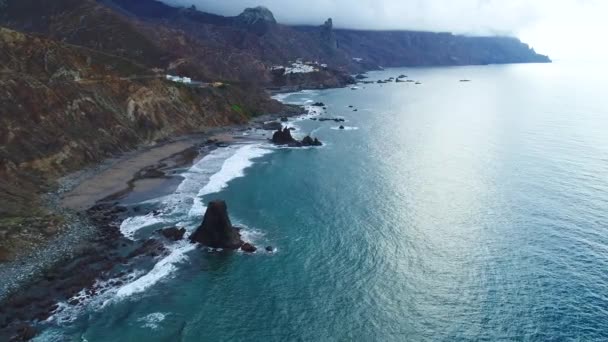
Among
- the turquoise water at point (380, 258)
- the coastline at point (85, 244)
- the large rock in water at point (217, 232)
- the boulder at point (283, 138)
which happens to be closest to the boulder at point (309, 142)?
the boulder at point (283, 138)

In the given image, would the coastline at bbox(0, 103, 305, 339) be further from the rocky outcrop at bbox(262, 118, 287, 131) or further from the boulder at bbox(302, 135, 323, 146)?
the rocky outcrop at bbox(262, 118, 287, 131)

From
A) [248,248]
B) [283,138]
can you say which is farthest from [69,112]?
[248,248]

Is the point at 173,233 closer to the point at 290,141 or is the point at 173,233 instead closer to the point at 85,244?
the point at 85,244

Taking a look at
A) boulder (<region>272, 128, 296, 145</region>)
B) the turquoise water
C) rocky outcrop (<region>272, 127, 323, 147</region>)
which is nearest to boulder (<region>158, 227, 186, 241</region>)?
the turquoise water

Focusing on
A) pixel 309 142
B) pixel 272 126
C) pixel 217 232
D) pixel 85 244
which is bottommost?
pixel 85 244

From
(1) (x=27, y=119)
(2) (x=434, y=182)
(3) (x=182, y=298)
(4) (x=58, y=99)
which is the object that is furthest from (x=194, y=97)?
(3) (x=182, y=298)

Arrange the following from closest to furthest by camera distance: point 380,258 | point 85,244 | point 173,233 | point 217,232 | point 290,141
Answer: point 380,258 < point 85,244 < point 217,232 < point 173,233 < point 290,141
